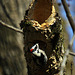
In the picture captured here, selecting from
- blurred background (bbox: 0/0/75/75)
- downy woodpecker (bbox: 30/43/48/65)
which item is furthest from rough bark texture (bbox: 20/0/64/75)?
blurred background (bbox: 0/0/75/75)

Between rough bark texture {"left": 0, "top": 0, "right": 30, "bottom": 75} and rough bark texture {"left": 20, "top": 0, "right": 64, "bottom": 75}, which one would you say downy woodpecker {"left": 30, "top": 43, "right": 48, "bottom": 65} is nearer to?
rough bark texture {"left": 20, "top": 0, "right": 64, "bottom": 75}

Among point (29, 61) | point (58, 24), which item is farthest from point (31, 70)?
point (58, 24)

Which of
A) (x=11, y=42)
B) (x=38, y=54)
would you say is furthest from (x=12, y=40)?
(x=38, y=54)

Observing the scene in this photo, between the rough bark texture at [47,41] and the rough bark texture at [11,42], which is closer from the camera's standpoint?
the rough bark texture at [47,41]

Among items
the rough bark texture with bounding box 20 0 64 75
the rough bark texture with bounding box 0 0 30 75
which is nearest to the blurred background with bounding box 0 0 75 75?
the rough bark texture with bounding box 0 0 30 75

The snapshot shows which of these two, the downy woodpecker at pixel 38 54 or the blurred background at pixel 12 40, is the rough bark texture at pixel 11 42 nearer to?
the blurred background at pixel 12 40

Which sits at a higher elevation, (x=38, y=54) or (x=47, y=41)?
(x=47, y=41)

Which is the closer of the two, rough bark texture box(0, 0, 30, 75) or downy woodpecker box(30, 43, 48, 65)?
downy woodpecker box(30, 43, 48, 65)

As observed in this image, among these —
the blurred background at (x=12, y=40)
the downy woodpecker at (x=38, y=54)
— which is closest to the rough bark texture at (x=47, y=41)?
the downy woodpecker at (x=38, y=54)

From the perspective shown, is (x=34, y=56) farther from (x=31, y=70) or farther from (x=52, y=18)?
(x=52, y=18)

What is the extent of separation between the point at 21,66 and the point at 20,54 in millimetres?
169

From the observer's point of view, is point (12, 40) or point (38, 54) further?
point (12, 40)

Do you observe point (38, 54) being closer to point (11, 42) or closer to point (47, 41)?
point (47, 41)

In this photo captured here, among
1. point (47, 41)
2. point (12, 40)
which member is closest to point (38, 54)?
point (47, 41)
